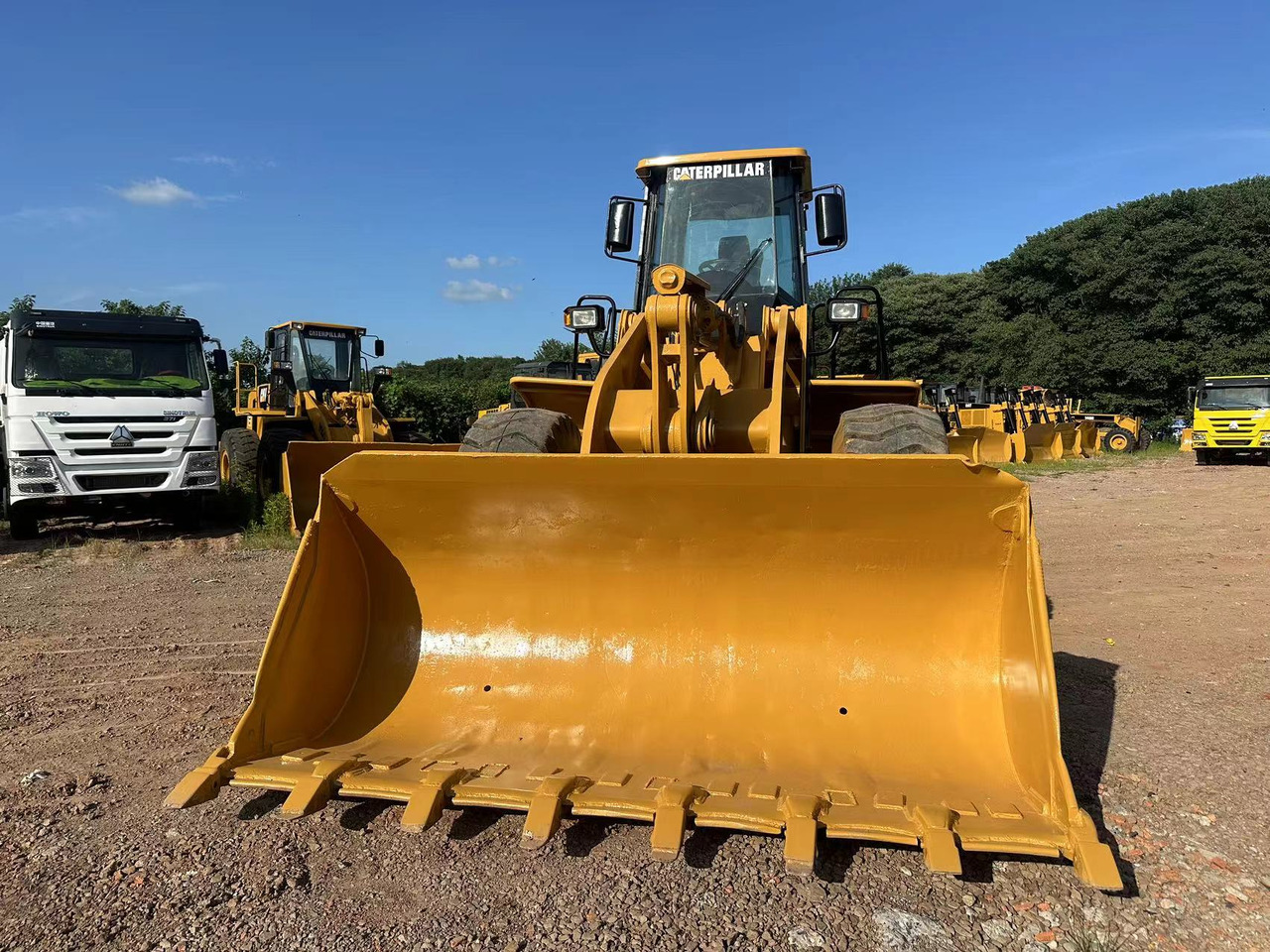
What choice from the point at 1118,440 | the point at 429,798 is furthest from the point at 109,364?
the point at 1118,440

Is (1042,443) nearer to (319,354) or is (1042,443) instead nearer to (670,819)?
(319,354)

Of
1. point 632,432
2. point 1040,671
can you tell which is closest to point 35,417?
point 632,432

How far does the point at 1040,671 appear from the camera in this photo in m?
2.60

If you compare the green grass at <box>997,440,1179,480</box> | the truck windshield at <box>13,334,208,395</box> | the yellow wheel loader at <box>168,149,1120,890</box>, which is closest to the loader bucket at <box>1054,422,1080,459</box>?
the green grass at <box>997,440,1179,480</box>

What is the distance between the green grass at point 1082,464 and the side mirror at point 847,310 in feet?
44.7

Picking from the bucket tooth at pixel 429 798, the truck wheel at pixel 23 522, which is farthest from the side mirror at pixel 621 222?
the truck wheel at pixel 23 522

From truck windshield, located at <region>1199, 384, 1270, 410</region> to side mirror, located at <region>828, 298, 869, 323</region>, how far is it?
857 inches

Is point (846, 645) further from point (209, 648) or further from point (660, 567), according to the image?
point (209, 648)

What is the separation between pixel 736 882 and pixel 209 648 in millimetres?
3701

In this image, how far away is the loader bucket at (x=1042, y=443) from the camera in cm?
2181

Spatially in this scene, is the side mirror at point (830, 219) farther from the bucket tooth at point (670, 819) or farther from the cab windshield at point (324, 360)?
the cab windshield at point (324, 360)

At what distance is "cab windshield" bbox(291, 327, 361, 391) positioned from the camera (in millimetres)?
14883

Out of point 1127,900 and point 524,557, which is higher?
point 524,557

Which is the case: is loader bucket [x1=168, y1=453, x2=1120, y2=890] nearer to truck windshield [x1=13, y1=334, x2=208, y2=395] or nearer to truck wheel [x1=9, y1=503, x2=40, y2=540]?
truck windshield [x1=13, y1=334, x2=208, y2=395]
